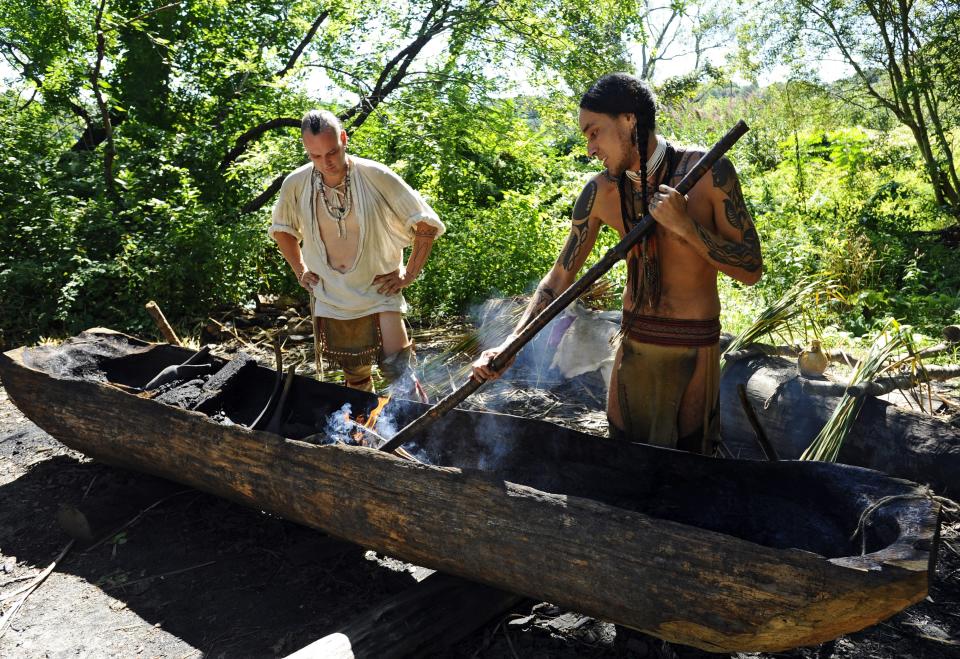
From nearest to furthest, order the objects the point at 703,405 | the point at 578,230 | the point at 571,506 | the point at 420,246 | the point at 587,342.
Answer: the point at 571,506, the point at 703,405, the point at 578,230, the point at 420,246, the point at 587,342

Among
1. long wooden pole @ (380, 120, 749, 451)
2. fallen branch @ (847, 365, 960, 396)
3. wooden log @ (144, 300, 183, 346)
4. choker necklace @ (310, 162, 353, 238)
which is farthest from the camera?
wooden log @ (144, 300, 183, 346)

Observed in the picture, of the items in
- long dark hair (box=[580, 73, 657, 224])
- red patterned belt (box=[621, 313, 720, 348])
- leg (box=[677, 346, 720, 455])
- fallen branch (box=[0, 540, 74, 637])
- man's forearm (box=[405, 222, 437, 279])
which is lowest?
fallen branch (box=[0, 540, 74, 637])

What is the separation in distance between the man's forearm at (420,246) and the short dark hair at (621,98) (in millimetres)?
1764

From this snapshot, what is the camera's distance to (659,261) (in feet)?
9.82

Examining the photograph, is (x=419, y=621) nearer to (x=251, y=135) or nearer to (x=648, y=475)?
(x=648, y=475)

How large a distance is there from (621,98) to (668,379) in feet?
3.80

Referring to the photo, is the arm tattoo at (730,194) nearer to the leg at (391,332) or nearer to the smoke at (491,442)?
the smoke at (491,442)

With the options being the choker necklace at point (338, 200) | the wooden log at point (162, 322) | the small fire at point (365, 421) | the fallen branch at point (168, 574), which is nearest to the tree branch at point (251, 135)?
the wooden log at point (162, 322)

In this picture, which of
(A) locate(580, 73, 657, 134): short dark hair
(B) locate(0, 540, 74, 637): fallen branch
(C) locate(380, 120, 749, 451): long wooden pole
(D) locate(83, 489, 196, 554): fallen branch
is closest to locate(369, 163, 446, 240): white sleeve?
(C) locate(380, 120, 749, 451): long wooden pole

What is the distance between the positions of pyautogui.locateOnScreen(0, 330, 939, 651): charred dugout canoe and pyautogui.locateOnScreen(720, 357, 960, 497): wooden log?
4.57 ft

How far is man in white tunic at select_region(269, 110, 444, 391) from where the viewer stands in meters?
4.33

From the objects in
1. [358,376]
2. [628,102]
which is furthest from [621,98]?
[358,376]

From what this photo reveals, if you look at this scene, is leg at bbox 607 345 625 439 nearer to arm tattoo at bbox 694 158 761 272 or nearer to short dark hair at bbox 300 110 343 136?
arm tattoo at bbox 694 158 761 272

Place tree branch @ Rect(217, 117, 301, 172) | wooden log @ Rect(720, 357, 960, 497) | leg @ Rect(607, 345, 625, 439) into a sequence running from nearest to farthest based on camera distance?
leg @ Rect(607, 345, 625, 439)
wooden log @ Rect(720, 357, 960, 497)
tree branch @ Rect(217, 117, 301, 172)
